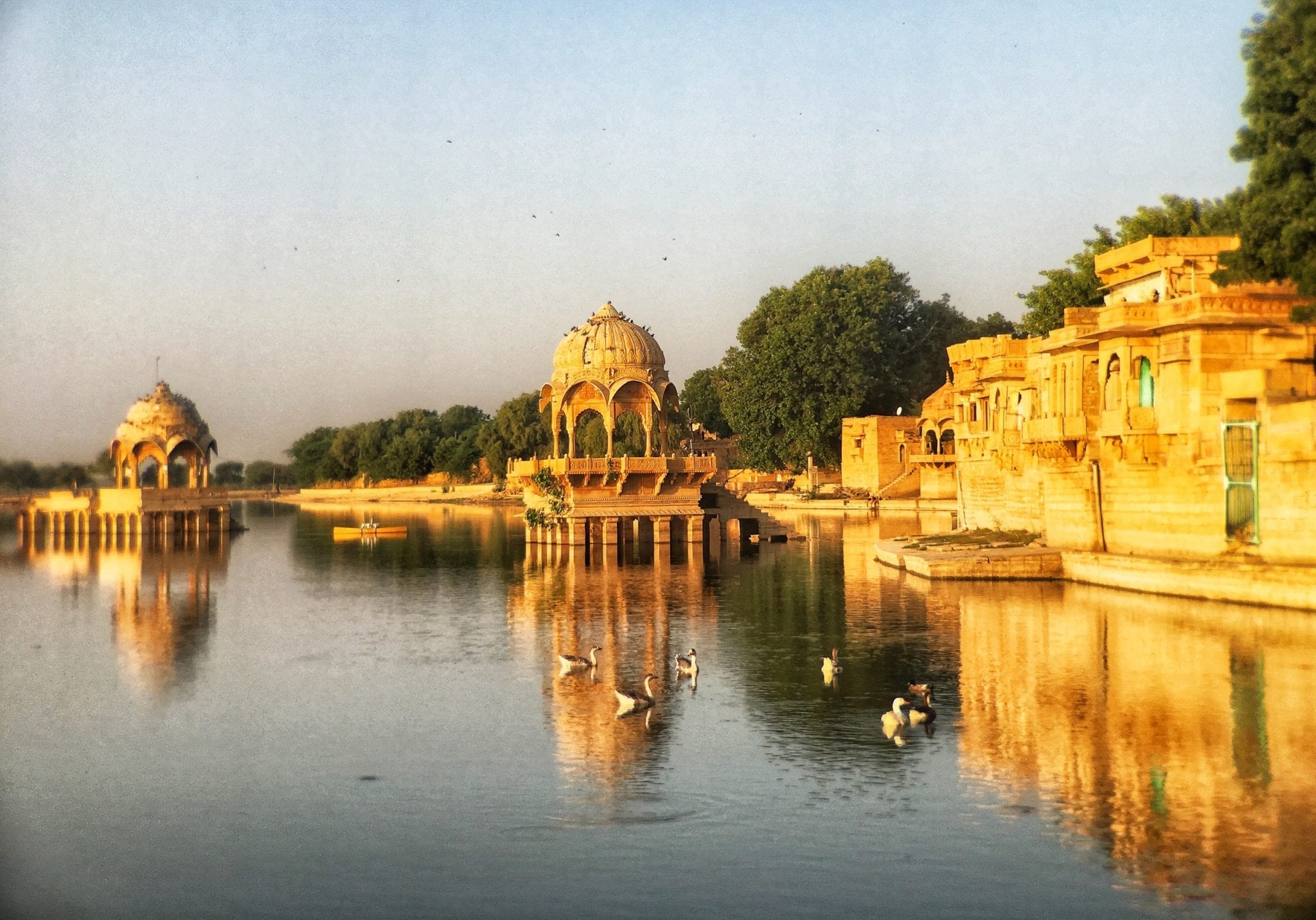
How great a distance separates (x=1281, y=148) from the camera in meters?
22.1

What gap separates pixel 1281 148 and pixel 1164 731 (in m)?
11.3

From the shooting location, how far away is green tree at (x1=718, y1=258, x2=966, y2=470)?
71.8 metres

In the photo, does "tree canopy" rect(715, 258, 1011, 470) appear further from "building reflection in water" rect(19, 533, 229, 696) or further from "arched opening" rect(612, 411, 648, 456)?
"building reflection in water" rect(19, 533, 229, 696)

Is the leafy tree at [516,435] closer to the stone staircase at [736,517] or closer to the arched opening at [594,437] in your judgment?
the arched opening at [594,437]

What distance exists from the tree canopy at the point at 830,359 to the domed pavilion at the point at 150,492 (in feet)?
93.1

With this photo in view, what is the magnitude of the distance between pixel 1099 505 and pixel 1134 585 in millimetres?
2386

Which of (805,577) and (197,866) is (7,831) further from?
(805,577)

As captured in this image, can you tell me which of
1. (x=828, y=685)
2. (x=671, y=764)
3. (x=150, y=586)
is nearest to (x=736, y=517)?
(x=150, y=586)

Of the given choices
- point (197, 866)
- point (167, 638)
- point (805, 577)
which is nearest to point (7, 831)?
point (197, 866)

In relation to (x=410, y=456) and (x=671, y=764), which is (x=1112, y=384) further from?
(x=410, y=456)

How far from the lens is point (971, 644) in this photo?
21.6 meters

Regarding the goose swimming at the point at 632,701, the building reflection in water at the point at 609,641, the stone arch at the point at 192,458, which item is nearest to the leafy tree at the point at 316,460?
the stone arch at the point at 192,458

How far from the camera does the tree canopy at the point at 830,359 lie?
7181 centimetres

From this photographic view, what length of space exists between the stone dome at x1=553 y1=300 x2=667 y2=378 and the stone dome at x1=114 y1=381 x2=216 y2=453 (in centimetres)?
1962
